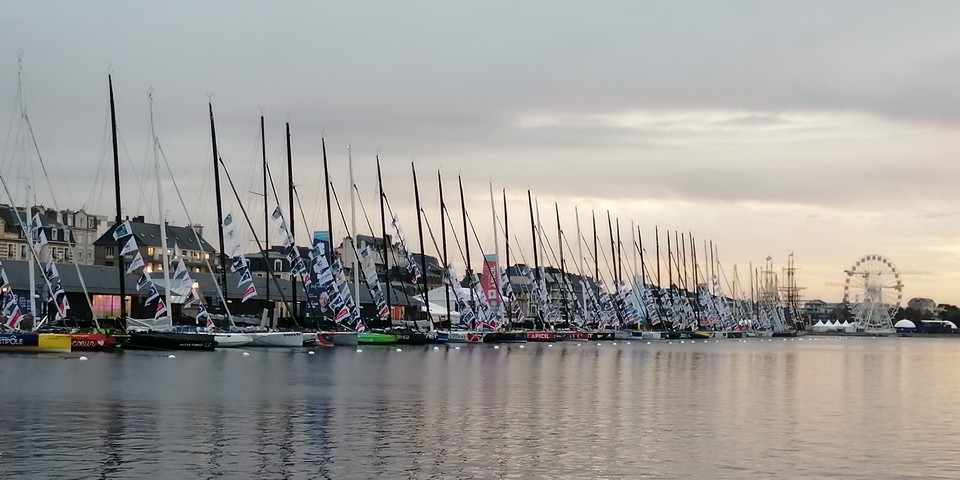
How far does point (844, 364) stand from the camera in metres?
112

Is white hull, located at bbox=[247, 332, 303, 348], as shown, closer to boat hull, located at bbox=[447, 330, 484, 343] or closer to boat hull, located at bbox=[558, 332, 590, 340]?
boat hull, located at bbox=[447, 330, 484, 343]

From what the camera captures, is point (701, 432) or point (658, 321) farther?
point (658, 321)

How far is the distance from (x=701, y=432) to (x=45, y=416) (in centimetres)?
2267

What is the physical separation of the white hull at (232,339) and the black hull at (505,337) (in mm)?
37118

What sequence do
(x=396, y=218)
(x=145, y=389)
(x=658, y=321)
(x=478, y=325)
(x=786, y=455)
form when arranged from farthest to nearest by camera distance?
(x=658, y=321), (x=478, y=325), (x=396, y=218), (x=145, y=389), (x=786, y=455)

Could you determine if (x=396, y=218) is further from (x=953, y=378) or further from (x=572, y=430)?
(x=572, y=430)

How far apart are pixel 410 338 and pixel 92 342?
3742 cm

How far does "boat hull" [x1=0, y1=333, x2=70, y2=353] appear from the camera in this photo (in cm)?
8069

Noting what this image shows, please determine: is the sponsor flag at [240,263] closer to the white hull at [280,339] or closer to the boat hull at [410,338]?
the white hull at [280,339]

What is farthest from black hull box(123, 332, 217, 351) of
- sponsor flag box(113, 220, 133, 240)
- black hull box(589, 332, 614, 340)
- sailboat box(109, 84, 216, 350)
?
black hull box(589, 332, 614, 340)

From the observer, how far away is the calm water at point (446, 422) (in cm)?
3388

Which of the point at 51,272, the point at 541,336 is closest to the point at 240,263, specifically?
the point at 51,272

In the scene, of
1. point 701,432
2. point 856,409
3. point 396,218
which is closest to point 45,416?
point 701,432

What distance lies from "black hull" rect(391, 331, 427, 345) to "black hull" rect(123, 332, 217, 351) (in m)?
27.7
